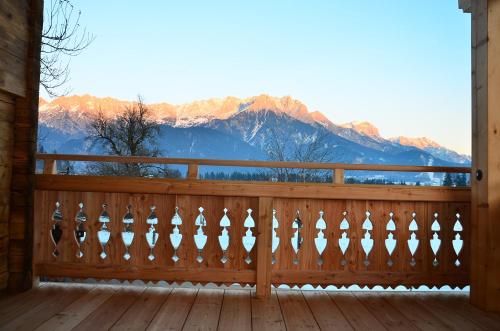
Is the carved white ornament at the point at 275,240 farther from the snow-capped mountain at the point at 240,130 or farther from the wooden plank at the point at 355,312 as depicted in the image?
the snow-capped mountain at the point at 240,130

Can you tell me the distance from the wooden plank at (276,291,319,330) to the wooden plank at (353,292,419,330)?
1.28 ft

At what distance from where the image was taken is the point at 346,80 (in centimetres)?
848

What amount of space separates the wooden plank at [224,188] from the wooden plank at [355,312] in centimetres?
67

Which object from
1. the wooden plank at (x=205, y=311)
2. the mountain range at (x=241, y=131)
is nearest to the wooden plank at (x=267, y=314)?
the wooden plank at (x=205, y=311)

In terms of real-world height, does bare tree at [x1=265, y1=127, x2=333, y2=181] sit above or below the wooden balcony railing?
above

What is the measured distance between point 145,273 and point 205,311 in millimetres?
588

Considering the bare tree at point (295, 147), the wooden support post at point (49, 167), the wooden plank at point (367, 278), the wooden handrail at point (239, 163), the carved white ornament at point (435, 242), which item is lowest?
the wooden plank at point (367, 278)

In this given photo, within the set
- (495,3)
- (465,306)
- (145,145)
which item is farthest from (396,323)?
(145,145)

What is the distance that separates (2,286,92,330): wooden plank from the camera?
5.79 feet

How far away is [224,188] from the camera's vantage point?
7.91 ft

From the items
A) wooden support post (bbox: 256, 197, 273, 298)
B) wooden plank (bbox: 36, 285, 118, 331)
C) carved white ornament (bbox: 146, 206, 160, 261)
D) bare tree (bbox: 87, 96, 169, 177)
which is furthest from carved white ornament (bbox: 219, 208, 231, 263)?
bare tree (bbox: 87, 96, 169, 177)

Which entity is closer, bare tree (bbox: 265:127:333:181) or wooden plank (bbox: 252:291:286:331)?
wooden plank (bbox: 252:291:286:331)

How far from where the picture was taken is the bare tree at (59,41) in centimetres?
519

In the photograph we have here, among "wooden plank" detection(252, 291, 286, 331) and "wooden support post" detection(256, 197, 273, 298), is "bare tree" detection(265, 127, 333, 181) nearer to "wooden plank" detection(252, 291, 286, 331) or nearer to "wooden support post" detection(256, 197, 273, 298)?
"wooden support post" detection(256, 197, 273, 298)
